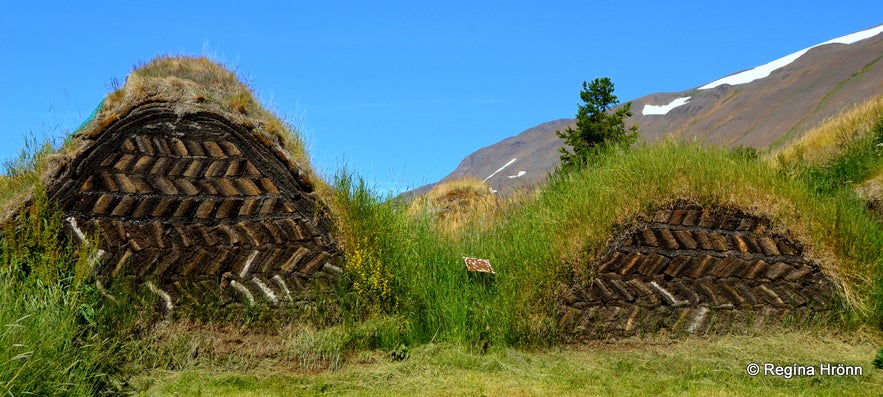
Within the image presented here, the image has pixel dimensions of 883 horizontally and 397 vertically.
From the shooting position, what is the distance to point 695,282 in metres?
8.94

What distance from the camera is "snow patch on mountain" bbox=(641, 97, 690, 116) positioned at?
151m

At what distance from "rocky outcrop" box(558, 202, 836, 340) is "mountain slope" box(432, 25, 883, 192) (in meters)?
56.6

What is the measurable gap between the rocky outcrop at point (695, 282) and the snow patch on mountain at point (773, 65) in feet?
492

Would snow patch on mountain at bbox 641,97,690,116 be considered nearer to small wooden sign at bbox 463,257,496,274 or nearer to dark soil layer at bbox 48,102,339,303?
small wooden sign at bbox 463,257,496,274

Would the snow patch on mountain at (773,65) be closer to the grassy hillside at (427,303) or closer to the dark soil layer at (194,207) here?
the grassy hillside at (427,303)

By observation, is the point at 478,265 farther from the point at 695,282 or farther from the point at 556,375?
the point at 695,282

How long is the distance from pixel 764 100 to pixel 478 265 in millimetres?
124216

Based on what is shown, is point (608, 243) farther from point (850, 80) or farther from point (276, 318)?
point (850, 80)

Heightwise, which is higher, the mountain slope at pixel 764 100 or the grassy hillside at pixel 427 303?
the mountain slope at pixel 764 100

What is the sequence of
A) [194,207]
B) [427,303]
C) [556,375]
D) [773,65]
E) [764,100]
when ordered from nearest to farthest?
[556,375] → [194,207] → [427,303] → [764,100] → [773,65]

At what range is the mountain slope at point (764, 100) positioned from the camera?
92.6m

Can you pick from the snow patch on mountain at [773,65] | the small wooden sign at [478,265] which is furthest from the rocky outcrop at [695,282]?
the snow patch on mountain at [773,65]

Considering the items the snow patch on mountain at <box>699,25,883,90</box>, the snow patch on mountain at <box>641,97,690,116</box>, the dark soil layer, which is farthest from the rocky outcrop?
the snow patch on mountain at <box>699,25,883,90</box>

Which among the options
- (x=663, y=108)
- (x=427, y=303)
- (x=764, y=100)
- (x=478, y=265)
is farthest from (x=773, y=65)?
(x=427, y=303)
